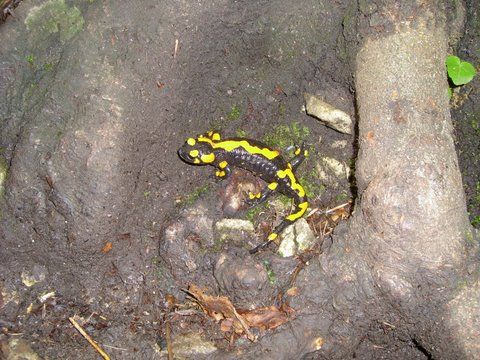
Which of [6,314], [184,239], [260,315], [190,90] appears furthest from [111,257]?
[190,90]

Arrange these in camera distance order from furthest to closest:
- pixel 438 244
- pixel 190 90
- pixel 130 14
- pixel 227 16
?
pixel 190 90 → pixel 227 16 → pixel 130 14 → pixel 438 244

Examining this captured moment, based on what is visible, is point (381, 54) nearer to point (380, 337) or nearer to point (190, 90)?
point (190, 90)

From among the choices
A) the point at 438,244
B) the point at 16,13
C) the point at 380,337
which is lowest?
the point at 380,337

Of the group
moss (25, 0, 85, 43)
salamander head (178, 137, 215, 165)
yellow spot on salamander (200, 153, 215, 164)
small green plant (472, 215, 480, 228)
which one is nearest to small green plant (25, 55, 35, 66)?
moss (25, 0, 85, 43)

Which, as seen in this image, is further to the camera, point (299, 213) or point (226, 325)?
point (299, 213)

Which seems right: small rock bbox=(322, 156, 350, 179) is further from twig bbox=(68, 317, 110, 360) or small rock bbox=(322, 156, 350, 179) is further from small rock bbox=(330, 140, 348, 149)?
twig bbox=(68, 317, 110, 360)

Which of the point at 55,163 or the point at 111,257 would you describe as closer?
the point at 55,163

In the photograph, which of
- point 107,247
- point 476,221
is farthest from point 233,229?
point 476,221

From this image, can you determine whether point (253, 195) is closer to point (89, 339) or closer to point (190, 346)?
point (190, 346)
